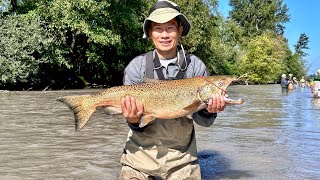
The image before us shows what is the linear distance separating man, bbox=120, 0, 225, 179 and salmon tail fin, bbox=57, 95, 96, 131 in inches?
13.7

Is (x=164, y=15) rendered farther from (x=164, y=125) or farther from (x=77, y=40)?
(x=77, y=40)

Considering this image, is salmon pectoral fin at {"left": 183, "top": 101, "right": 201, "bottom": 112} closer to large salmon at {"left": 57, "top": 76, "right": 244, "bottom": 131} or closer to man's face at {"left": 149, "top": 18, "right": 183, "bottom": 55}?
large salmon at {"left": 57, "top": 76, "right": 244, "bottom": 131}

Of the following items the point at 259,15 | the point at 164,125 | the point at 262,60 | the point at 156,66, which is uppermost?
the point at 259,15

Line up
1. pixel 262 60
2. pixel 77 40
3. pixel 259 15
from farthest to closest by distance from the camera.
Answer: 1. pixel 259 15
2. pixel 262 60
3. pixel 77 40

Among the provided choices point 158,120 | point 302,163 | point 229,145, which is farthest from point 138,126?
point 229,145

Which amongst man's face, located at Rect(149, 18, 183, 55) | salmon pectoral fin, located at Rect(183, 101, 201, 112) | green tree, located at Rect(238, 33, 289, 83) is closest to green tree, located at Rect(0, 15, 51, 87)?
man's face, located at Rect(149, 18, 183, 55)

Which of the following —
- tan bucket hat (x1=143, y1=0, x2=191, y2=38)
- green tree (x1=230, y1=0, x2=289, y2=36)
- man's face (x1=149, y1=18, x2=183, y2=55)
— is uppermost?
green tree (x1=230, y1=0, x2=289, y2=36)

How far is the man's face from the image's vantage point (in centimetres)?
367

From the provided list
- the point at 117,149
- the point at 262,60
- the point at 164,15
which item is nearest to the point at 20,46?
the point at 117,149

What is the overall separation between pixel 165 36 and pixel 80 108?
0.96 meters

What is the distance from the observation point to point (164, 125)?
3.64 meters

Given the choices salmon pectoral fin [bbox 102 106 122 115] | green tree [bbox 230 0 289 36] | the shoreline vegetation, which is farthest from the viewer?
green tree [bbox 230 0 289 36]

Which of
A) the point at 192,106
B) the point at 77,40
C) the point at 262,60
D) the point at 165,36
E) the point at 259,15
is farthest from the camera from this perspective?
the point at 259,15

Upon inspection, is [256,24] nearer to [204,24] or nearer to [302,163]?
[204,24]
